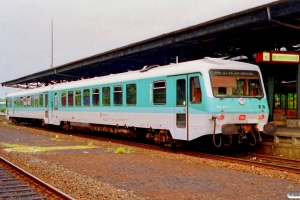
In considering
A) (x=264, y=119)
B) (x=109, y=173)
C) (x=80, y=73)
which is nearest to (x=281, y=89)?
(x=80, y=73)

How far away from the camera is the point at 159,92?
14.8 m

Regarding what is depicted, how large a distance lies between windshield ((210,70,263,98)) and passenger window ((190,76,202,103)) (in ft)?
1.51

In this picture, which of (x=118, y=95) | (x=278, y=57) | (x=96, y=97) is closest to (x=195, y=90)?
(x=278, y=57)

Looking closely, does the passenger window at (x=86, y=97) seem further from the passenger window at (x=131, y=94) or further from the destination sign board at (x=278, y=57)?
the destination sign board at (x=278, y=57)

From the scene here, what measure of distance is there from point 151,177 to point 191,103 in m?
4.02

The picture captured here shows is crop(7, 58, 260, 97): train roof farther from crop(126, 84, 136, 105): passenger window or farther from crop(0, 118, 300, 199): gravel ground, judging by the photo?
crop(0, 118, 300, 199): gravel ground

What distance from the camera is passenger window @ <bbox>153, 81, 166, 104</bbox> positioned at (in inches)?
572

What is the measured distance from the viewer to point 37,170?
10781mm

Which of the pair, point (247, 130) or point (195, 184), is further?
point (247, 130)

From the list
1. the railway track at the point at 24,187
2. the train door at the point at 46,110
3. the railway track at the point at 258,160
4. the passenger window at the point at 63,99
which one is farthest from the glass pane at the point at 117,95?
the train door at the point at 46,110

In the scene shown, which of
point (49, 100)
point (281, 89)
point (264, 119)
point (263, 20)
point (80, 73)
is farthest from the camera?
point (80, 73)

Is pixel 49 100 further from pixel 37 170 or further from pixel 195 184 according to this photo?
pixel 195 184

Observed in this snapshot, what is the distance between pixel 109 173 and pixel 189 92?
4284mm

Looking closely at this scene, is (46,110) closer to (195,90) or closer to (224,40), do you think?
(224,40)
